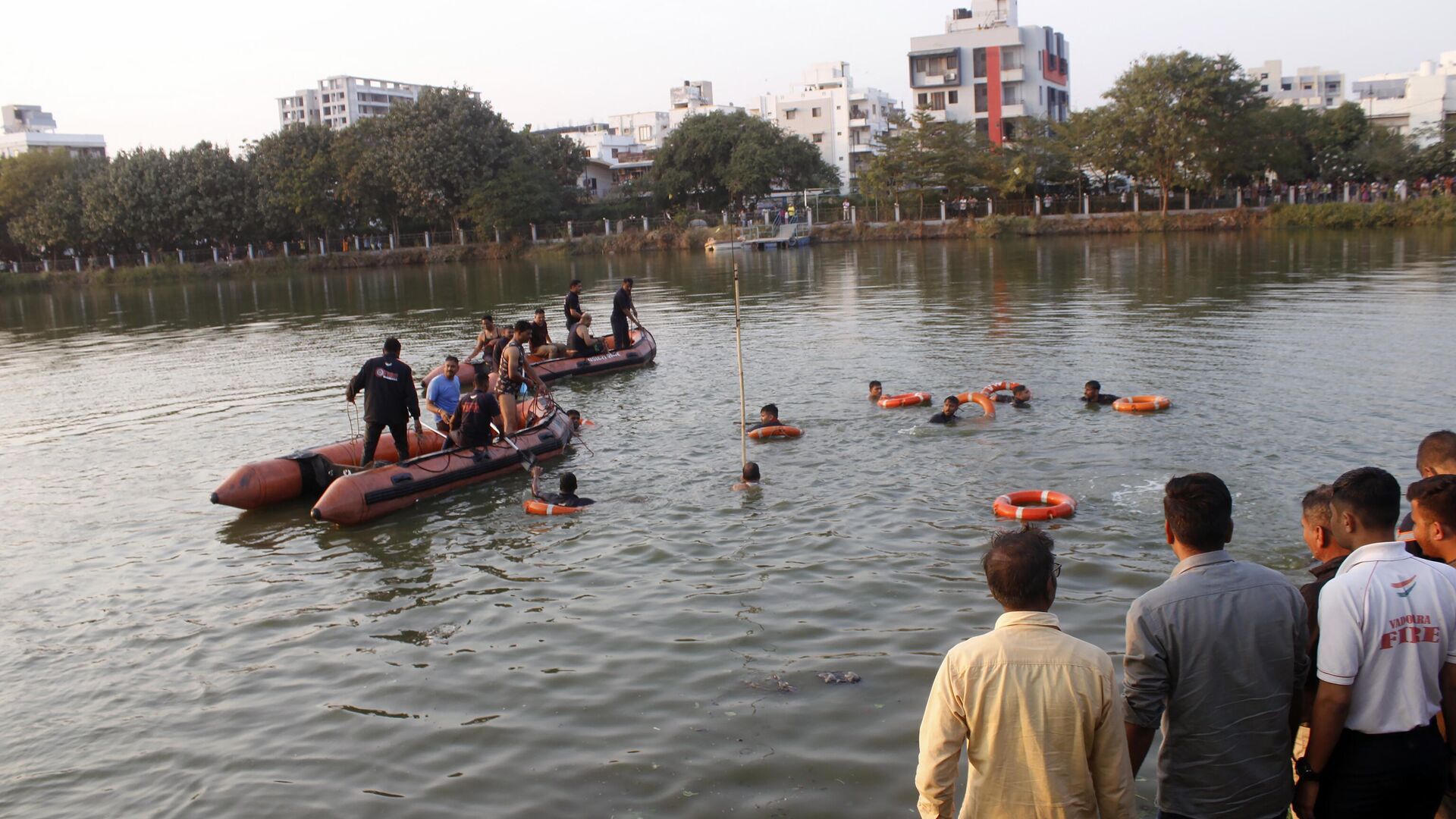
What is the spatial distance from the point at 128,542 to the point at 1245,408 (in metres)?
13.8

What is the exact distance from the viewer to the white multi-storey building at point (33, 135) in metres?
125

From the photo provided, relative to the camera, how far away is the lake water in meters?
6.74

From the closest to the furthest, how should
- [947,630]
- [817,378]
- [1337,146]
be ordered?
[947,630] < [817,378] < [1337,146]

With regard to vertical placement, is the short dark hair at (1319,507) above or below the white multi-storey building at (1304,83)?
below

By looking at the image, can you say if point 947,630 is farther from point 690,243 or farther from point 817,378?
point 690,243

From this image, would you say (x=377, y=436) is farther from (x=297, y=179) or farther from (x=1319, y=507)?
(x=297, y=179)

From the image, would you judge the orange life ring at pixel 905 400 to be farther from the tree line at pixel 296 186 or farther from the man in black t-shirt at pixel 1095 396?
the tree line at pixel 296 186

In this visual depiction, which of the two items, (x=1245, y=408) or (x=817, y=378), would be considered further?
(x=817, y=378)

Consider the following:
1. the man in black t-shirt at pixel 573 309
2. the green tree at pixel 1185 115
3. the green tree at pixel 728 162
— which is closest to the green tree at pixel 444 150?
the green tree at pixel 728 162

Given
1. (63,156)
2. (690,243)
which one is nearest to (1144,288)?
(690,243)

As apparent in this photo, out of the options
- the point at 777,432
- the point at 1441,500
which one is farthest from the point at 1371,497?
the point at 777,432

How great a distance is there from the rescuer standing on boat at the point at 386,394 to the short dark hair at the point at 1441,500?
10.9m

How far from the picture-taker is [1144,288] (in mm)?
30172

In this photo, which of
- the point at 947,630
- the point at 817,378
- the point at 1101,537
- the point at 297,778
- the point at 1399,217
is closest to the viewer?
the point at 297,778
